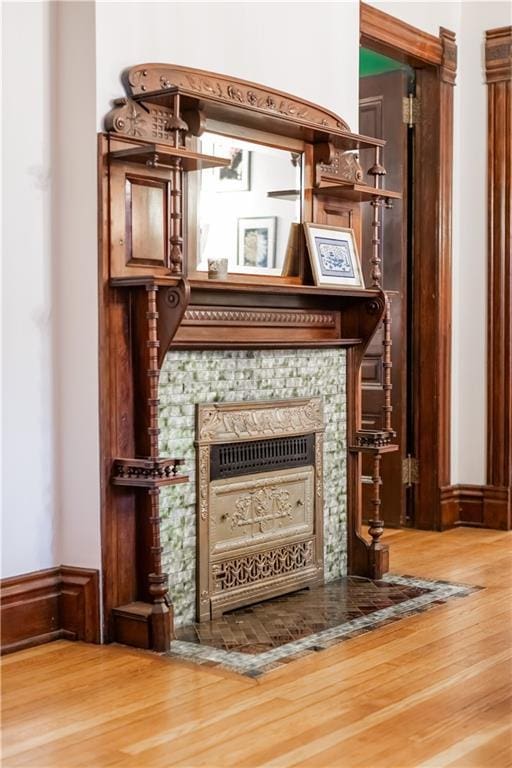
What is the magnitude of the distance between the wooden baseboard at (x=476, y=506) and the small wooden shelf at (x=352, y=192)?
6.73 feet

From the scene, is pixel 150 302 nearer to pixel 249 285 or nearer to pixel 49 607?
pixel 249 285

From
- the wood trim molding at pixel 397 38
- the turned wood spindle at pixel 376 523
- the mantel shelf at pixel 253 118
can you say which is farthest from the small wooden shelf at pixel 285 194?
the wood trim molding at pixel 397 38

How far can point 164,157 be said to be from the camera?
3.84 meters

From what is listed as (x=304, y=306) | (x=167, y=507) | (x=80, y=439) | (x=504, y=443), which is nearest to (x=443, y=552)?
(x=504, y=443)

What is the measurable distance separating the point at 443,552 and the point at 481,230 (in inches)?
76.7

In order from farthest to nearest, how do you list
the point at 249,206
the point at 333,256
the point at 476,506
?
the point at 476,506 < the point at 333,256 < the point at 249,206

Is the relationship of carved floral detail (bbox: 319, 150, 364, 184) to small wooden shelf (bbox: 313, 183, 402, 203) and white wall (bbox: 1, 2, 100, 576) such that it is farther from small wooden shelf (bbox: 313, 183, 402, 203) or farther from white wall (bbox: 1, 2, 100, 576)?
white wall (bbox: 1, 2, 100, 576)

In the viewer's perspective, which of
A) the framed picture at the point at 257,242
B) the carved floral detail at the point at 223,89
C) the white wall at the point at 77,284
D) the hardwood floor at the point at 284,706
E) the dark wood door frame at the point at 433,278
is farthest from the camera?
the dark wood door frame at the point at 433,278

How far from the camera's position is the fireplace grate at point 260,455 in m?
4.25

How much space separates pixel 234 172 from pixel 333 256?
664 mm

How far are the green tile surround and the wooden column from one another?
1611mm

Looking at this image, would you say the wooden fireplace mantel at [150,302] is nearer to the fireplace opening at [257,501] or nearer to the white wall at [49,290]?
the white wall at [49,290]

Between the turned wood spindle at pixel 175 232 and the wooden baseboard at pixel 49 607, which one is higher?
the turned wood spindle at pixel 175 232

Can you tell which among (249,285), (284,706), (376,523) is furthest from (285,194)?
(284,706)
